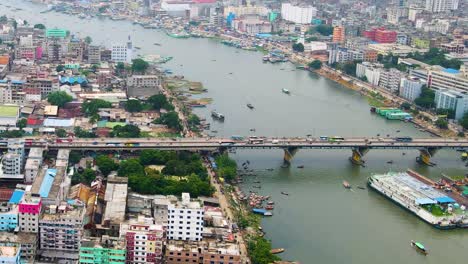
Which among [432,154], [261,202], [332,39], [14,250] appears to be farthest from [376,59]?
[14,250]

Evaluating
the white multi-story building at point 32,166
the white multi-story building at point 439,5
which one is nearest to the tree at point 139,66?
the white multi-story building at point 32,166

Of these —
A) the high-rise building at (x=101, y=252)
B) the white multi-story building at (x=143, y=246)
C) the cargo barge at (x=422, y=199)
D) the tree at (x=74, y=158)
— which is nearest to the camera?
the high-rise building at (x=101, y=252)

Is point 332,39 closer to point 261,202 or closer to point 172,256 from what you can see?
point 261,202

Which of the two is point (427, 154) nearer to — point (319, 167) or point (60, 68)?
point (319, 167)

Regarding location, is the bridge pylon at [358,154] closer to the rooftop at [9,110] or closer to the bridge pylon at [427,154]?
the bridge pylon at [427,154]

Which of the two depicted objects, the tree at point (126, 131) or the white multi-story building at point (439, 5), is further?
the white multi-story building at point (439, 5)

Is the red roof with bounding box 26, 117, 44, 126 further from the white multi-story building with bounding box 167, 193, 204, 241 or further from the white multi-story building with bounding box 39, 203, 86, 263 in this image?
the white multi-story building with bounding box 167, 193, 204, 241

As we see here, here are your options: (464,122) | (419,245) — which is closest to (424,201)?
(419,245)
